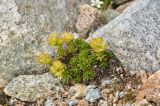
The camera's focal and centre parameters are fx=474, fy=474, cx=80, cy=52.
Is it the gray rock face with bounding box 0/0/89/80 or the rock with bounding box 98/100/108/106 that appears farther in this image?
the gray rock face with bounding box 0/0/89/80

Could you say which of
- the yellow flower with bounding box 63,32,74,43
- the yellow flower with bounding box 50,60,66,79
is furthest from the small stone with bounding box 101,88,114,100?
the yellow flower with bounding box 63,32,74,43

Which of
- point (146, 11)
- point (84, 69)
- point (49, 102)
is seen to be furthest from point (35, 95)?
point (146, 11)

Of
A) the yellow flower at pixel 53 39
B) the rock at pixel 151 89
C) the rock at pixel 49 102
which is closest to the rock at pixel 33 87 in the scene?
the rock at pixel 49 102

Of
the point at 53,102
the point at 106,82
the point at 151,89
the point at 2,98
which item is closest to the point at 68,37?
the point at 106,82

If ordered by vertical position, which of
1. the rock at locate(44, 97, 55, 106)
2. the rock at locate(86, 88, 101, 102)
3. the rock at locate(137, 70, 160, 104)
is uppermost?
the rock at locate(137, 70, 160, 104)

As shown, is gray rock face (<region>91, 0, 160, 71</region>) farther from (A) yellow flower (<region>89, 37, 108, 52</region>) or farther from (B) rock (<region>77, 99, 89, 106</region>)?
(B) rock (<region>77, 99, 89, 106</region>)

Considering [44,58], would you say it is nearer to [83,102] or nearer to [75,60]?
[75,60]
